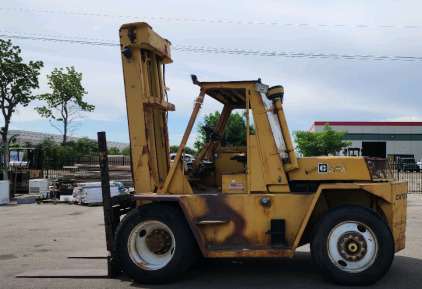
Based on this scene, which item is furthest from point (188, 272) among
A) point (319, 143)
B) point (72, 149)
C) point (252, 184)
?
point (72, 149)

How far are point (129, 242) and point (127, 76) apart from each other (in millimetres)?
2366

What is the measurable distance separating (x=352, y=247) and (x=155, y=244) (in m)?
2.60

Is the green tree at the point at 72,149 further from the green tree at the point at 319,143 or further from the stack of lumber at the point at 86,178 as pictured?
the stack of lumber at the point at 86,178

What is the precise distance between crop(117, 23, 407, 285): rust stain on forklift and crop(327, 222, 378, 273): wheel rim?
0.01 m

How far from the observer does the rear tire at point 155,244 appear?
245 inches

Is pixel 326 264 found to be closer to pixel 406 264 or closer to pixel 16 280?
pixel 406 264

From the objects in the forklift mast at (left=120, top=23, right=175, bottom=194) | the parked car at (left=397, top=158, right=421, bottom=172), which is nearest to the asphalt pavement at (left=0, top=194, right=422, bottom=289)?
the forklift mast at (left=120, top=23, right=175, bottom=194)

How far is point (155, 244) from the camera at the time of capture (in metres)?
6.32

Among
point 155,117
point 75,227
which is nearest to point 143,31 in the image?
point 155,117

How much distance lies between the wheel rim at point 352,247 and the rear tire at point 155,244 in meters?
1.86

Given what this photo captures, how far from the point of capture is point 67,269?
284 inches

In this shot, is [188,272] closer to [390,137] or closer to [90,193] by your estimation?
[90,193]

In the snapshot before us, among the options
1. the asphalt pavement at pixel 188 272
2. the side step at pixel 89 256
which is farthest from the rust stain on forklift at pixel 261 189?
the side step at pixel 89 256

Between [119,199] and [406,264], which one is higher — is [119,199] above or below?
above
